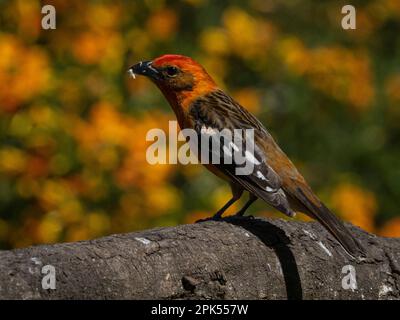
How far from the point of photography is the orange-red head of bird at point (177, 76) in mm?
6184

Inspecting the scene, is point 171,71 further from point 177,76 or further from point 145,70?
point 145,70

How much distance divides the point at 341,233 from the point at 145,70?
1991mm

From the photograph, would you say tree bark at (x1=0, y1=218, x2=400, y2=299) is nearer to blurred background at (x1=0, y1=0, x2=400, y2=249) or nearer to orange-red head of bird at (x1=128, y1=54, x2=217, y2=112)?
orange-red head of bird at (x1=128, y1=54, x2=217, y2=112)

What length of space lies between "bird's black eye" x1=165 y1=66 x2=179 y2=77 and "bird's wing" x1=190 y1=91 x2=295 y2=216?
0.24 meters

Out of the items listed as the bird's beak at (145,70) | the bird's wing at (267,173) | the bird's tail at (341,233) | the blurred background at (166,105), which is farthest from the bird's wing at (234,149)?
the blurred background at (166,105)

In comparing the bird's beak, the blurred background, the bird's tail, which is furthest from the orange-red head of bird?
the bird's tail

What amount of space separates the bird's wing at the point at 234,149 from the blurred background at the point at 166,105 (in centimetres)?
69

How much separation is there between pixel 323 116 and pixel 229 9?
1278 mm

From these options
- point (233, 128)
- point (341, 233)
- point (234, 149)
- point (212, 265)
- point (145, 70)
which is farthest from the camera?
point (145, 70)

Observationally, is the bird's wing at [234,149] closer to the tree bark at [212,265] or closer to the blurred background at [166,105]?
the tree bark at [212,265]

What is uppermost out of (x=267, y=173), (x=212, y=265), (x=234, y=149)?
(x=234, y=149)

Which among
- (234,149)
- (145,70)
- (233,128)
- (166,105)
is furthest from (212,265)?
(166,105)

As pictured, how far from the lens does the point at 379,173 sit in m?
8.57

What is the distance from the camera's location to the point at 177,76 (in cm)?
626
